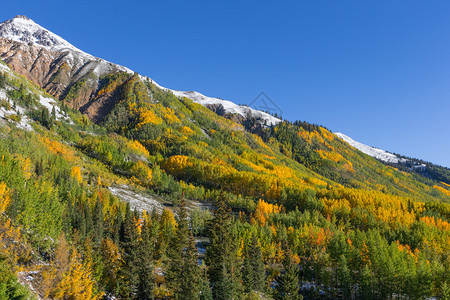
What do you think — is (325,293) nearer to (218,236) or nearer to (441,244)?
(218,236)

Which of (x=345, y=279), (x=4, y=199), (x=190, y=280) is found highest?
(x=190, y=280)

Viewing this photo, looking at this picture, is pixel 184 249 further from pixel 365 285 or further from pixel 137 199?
pixel 137 199

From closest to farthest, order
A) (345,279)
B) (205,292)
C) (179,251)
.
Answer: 1. (205,292)
2. (179,251)
3. (345,279)

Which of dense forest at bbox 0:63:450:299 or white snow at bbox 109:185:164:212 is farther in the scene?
white snow at bbox 109:185:164:212

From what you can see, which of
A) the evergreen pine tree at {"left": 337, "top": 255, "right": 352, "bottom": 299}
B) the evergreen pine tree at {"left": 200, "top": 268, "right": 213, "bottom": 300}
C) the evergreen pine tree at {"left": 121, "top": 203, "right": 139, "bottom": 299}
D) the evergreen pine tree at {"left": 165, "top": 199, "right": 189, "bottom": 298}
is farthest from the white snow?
the evergreen pine tree at {"left": 337, "top": 255, "right": 352, "bottom": 299}

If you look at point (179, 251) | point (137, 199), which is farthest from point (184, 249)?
point (137, 199)

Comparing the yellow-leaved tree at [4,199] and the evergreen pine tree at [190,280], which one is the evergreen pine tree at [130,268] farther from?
the yellow-leaved tree at [4,199]

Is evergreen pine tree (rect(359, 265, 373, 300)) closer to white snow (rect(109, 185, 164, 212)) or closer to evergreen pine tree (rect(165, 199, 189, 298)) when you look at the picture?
evergreen pine tree (rect(165, 199, 189, 298))

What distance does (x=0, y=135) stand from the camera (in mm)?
155125

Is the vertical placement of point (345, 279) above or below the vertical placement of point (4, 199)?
above

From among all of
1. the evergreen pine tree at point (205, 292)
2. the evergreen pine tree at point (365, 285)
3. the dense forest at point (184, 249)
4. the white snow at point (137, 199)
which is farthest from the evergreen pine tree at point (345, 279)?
the white snow at point (137, 199)

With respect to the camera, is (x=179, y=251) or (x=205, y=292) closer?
(x=205, y=292)

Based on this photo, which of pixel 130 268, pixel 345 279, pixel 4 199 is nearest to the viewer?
pixel 130 268

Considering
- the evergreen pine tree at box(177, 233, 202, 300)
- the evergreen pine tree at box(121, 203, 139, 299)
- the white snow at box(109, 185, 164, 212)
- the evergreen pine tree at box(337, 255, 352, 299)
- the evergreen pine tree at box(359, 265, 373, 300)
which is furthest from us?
the white snow at box(109, 185, 164, 212)
